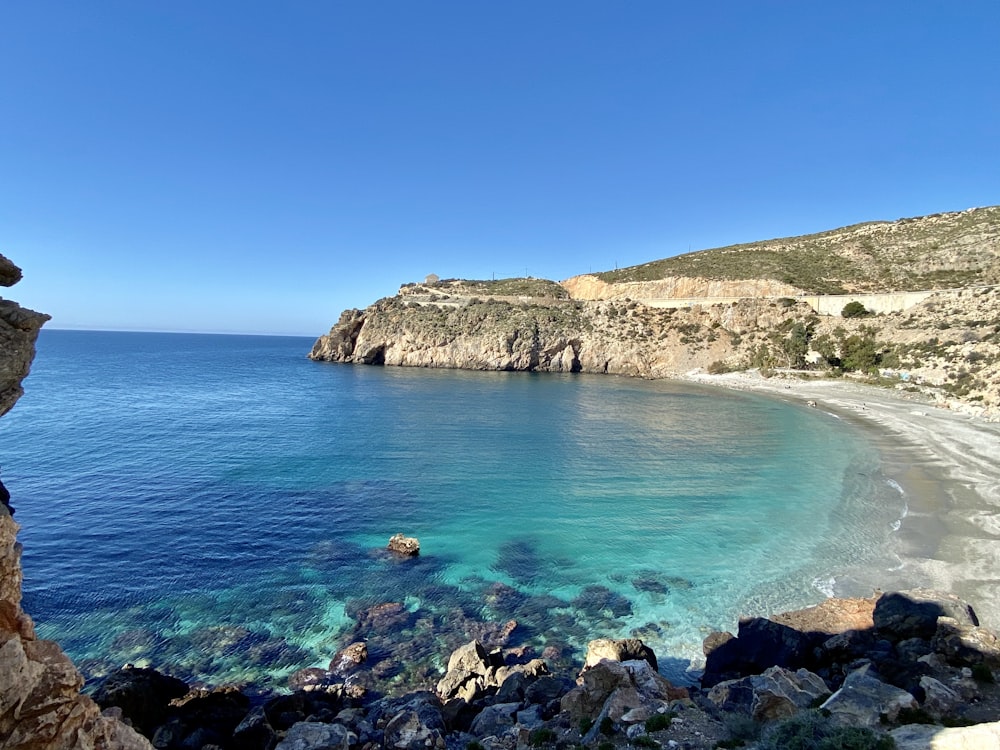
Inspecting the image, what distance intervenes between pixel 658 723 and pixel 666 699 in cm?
162

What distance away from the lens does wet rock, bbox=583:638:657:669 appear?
12352 millimetres

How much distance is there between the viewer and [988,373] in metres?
47.1

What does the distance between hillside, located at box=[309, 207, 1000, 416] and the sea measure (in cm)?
3375

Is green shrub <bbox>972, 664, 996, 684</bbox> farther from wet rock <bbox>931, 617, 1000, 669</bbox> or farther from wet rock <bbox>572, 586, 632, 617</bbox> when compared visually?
wet rock <bbox>572, 586, 632, 617</bbox>

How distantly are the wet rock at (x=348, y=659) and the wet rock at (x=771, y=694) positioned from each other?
863cm

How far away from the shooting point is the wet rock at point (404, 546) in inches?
766

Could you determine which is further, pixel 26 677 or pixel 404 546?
pixel 404 546

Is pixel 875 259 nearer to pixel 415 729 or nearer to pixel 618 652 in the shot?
pixel 618 652

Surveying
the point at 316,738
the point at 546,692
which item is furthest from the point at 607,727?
the point at 316,738

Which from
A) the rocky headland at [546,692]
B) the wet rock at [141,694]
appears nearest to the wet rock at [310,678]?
the rocky headland at [546,692]

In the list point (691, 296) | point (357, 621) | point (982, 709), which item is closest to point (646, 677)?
point (982, 709)

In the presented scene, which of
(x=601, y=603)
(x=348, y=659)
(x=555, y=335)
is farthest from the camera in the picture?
(x=555, y=335)

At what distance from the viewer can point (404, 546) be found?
19.6 m

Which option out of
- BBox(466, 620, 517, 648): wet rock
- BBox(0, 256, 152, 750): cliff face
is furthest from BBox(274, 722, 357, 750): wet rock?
BBox(466, 620, 517, 648): wet rock
